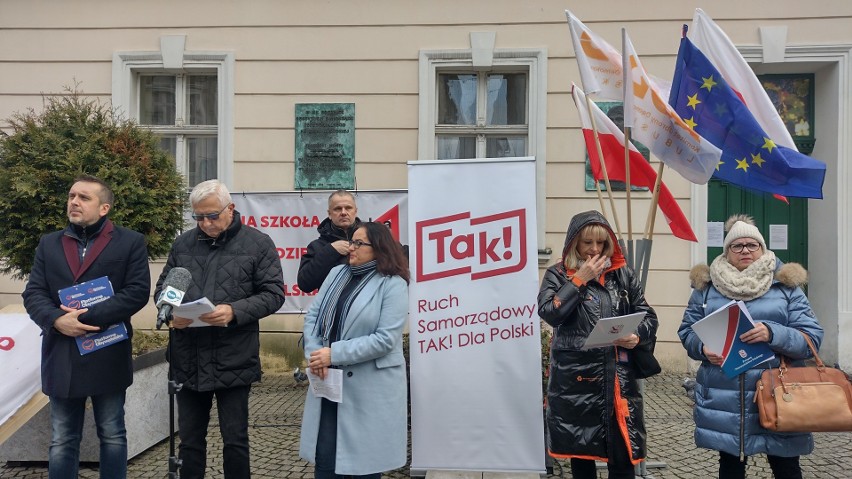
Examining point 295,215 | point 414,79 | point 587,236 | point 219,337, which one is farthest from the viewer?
point 414,79

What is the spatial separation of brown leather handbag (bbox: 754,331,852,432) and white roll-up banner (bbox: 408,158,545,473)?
1167mm

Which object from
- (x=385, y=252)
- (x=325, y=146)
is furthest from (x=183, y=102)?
(x=385, y=252)

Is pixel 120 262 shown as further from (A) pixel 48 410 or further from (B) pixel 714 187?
(B) pixel 714 187

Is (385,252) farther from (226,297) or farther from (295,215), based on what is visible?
(295,215)

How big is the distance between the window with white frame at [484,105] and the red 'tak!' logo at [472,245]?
2.91 meters

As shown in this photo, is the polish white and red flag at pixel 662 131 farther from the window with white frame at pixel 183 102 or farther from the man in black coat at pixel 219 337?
the window with white frame at pixel 183 102

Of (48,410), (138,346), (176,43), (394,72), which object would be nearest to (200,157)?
(176,43)

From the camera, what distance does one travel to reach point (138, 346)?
4668 millimetres

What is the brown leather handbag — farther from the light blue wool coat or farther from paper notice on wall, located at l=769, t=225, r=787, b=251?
paper notice on wall, located at l=769, t=225, r=787, b=251

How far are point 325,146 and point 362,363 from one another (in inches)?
163

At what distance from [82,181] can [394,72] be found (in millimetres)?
4006

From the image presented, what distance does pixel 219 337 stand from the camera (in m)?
3.08

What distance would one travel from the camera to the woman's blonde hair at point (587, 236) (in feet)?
9.57

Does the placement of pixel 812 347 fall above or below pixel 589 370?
above
